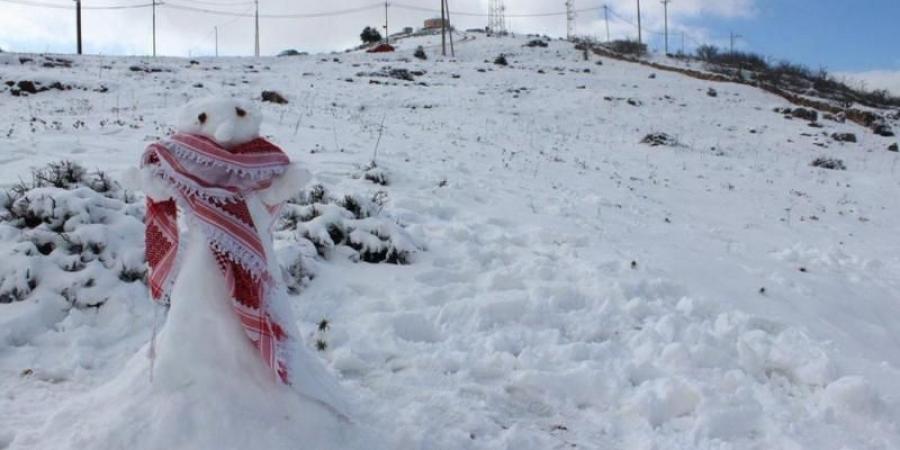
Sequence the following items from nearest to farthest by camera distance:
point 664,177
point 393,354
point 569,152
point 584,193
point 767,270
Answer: point 393,354 → point 767,270 → point 584,193 → point 664,177 → point 569,152

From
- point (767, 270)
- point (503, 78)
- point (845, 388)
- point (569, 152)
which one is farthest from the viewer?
point (503, 78)

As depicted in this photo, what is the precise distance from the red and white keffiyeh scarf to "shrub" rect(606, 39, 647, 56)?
46.1 meters

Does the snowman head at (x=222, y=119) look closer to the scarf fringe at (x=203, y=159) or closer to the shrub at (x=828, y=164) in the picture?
the scarf fringe at (x=203, y=159)

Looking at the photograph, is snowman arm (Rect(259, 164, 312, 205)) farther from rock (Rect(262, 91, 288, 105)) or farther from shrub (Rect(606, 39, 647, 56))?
shrub (Rect(606, 39, 647, 56))

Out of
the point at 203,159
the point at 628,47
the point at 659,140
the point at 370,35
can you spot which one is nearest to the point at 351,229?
the point at 203,159

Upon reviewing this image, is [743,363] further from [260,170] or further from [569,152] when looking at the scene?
[569,152]

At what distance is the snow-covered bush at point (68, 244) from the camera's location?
13.7 feet

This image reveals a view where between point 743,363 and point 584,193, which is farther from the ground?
point 584,193

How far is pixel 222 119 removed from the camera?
2725 mm

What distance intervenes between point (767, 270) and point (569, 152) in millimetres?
7296

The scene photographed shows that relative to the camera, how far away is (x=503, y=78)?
93.3 feet

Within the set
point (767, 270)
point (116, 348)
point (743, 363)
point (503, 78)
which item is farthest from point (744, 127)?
point (116, 348)

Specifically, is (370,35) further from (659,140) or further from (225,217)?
(225,217)

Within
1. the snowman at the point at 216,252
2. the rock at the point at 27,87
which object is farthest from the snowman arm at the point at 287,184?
the rock at the point at 27,87
